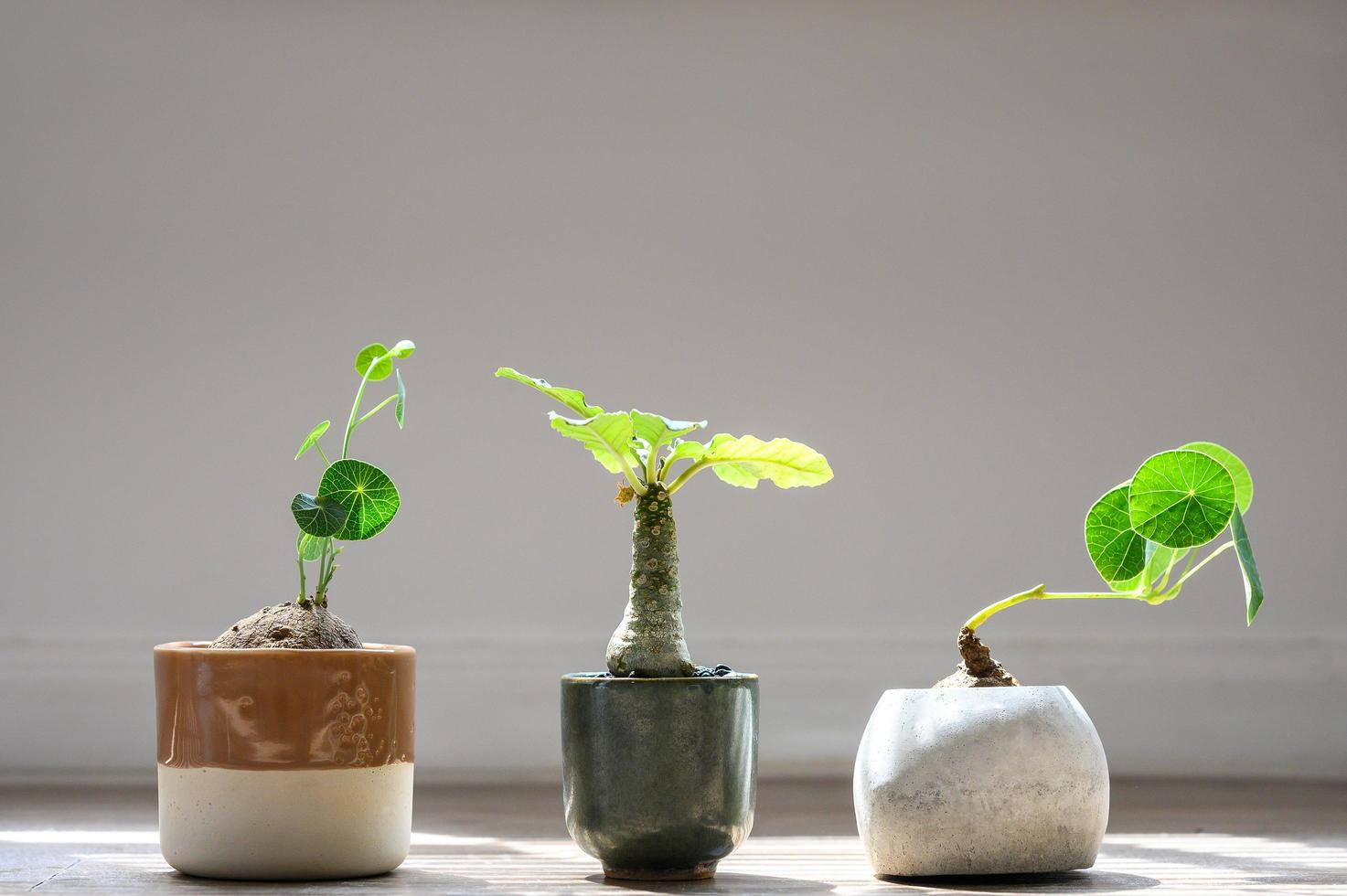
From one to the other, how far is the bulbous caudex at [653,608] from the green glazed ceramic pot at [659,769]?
0.07ft

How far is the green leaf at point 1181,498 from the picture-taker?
1.02 metres

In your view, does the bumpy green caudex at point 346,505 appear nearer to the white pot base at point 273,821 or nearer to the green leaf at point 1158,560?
the white pot base at point 273,821

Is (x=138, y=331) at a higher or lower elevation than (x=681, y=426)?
higher

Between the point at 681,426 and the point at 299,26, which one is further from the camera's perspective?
the point at 299,26

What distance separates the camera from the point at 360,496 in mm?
1140

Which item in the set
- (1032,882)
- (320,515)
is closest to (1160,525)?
(1032,882)

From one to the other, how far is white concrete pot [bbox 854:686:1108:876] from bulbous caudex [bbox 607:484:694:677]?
0.63 feet

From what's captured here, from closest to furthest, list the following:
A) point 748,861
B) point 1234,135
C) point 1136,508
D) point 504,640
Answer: point 1136,508
point 748,861
point 504,640
point 1234,135

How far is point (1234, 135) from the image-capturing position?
2.80 metres

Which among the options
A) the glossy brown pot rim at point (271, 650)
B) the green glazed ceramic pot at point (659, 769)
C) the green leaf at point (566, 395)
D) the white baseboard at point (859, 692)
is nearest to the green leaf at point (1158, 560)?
the green glazed ceramic pot at point (659, 769)

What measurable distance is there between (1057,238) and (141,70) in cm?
188

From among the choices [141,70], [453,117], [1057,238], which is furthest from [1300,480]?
[141,70]

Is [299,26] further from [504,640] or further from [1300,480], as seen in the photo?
[1300,480]

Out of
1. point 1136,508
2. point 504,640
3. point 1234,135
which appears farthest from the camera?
point 1234,135
